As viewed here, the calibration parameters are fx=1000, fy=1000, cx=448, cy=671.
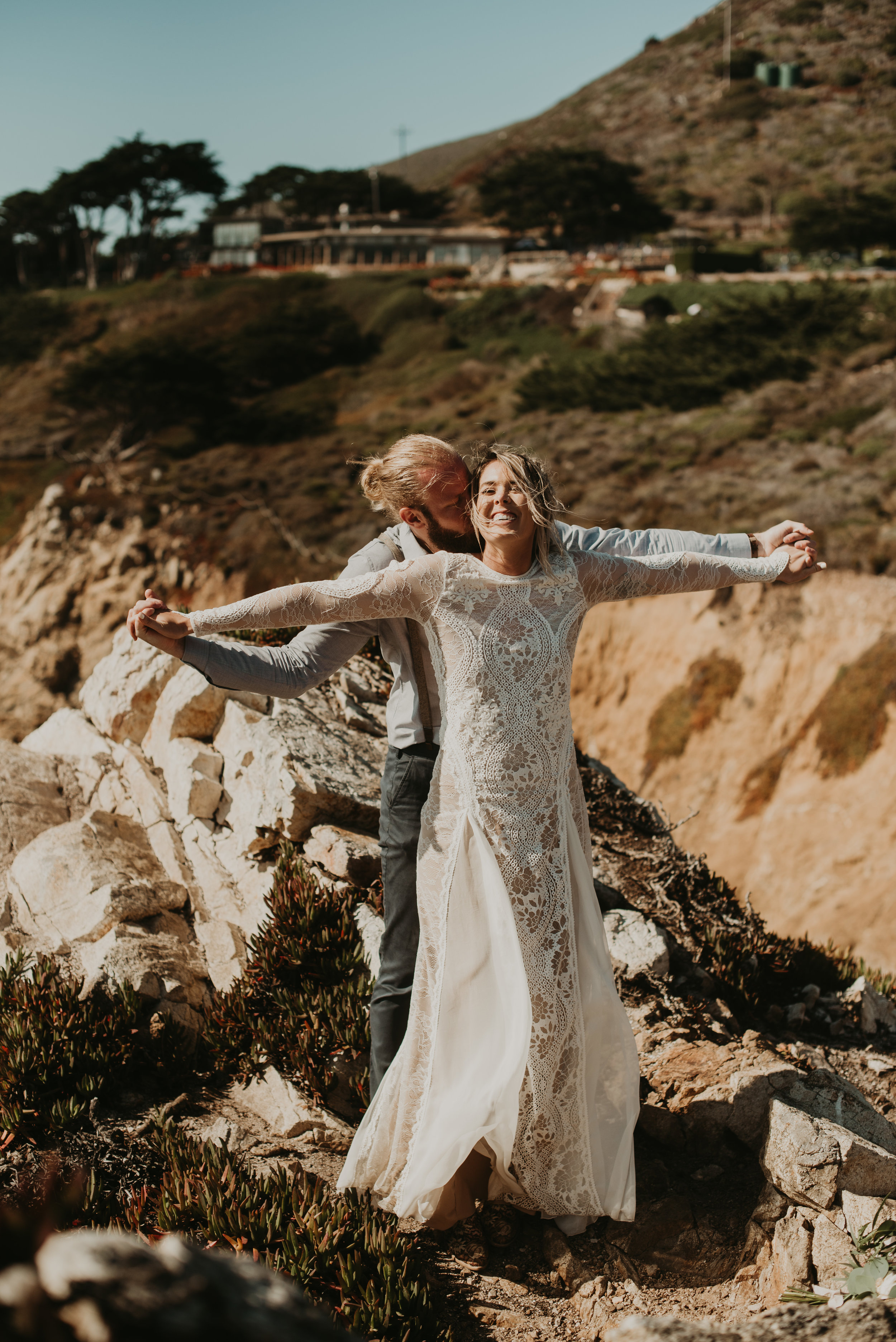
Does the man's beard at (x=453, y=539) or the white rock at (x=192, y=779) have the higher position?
the man's beard at (x=453, y=539)

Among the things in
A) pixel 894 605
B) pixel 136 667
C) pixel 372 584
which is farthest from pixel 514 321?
pixel 372 584

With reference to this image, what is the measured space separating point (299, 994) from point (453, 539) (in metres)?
2.40

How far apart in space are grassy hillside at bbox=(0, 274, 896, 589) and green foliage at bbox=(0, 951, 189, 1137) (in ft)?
37.1

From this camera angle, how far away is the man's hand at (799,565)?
3.69m

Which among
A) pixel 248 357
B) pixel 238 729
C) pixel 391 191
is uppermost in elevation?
pixel 391 191

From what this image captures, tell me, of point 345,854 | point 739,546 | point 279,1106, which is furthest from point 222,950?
point 739,546

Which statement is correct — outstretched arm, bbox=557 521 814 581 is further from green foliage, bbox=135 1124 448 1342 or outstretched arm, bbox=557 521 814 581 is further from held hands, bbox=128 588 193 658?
green foliage, bbox=135 1124 448 1342

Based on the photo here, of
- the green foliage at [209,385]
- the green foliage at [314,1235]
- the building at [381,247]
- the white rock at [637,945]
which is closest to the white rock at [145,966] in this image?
the green foliage at [314,1235]

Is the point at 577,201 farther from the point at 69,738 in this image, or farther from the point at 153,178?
the point at 69,738

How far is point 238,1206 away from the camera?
3.43 metres

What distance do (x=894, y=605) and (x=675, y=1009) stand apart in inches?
459

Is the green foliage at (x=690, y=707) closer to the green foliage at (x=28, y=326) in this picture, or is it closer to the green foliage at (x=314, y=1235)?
the green foliage at (x=314, y=1235)

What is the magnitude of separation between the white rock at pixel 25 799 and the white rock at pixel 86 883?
0.70ft

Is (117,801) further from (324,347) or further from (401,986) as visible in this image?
(324,347)
